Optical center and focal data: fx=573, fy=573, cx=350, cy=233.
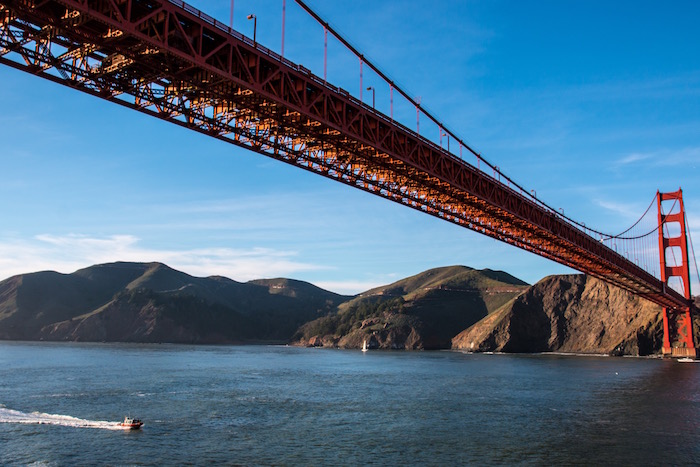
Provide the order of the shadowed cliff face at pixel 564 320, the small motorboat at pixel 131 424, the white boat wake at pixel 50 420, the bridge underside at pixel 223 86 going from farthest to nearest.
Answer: the shadowed cliff face at pixel 564 320
the white boat wake at pixel 50 420
the small motorboat at pixel 131 424
the bridge underside at pixel 223 86

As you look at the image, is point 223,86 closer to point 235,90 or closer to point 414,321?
point 235,90

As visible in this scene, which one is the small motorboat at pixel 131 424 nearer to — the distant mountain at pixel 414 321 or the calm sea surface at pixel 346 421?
the calm sea surface at pixel 346 421

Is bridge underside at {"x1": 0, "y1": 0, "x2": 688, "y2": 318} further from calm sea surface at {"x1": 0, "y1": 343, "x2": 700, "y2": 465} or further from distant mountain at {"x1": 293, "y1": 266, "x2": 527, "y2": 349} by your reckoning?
distant mountain at {"x1": 293, "y1": 266, "x2": 527, "y2": 349}

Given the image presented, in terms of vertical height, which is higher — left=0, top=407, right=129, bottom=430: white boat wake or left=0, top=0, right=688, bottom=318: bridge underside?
left=0, top=0, right=688, bottom=318: bridge underside

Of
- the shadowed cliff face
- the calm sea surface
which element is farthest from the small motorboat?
the shadowed cliff face

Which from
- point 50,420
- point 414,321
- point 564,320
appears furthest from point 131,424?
point 414,321

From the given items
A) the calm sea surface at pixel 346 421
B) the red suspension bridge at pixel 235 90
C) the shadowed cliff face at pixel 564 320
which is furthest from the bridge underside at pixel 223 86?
the shadowed cliff face at pixel 564 320
